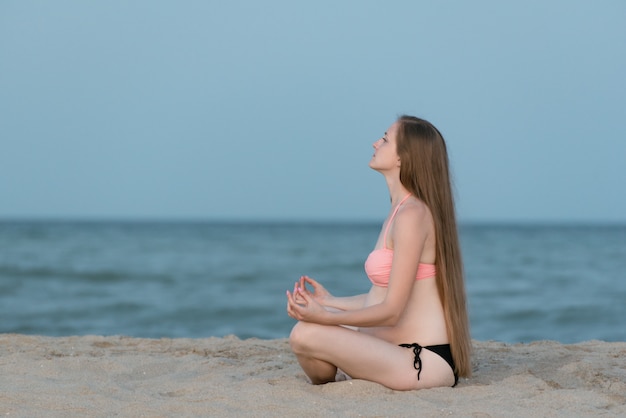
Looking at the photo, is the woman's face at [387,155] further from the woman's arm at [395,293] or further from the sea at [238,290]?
the sea at [238,290]

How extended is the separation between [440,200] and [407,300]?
565mm

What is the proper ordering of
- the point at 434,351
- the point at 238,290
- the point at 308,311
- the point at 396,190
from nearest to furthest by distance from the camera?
the point at 308,311 → the point at 434,351 → the point at 396,190 → the point at 238,290

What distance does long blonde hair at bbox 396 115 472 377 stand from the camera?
408cm

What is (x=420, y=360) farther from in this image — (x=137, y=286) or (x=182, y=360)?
(x=137, y=286)

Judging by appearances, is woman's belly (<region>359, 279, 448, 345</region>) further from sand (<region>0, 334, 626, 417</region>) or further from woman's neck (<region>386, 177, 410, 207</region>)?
woman's neck (<region>386, 177, 410, 207</region>)

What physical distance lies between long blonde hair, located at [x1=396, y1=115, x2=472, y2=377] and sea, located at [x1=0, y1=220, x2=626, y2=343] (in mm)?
264

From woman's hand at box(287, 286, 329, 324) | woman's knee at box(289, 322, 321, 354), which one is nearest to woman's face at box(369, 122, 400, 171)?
woman's hand at box(287, 286, 329, 324)

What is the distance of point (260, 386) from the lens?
4105mm

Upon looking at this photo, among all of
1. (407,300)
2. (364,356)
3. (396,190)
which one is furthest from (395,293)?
(396,190)

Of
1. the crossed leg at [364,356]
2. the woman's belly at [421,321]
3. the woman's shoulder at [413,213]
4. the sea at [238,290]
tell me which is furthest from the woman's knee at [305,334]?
the sea at [238,290]

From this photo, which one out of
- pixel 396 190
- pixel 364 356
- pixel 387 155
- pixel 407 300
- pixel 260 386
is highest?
pixel 387 155

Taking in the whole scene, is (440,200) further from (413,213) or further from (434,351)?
(434,351)

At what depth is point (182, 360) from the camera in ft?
16.8

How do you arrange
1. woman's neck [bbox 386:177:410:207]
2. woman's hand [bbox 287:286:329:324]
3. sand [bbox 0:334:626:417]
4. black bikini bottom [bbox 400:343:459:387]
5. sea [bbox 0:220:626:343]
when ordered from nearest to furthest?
sand [bbox 0:334:626:417] < woman's hand [bbox 287:286:329:324] < black bikini bottom [bbox 400:343:459:387] < woman's neck [bbox 386:177:410:207] < sea [bbox 0:220:626:343]
